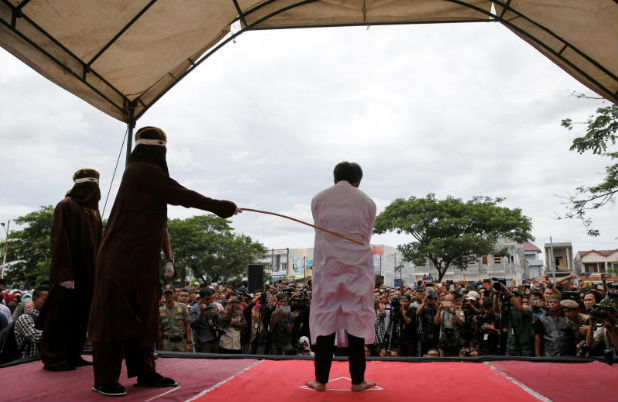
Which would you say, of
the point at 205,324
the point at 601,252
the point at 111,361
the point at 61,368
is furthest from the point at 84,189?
the point at 601,252

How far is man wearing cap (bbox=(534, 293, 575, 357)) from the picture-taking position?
601 centimetres

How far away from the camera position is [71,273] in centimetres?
363

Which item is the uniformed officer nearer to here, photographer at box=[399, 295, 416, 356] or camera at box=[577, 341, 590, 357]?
photographer at box=[399, 295, 416, 356]

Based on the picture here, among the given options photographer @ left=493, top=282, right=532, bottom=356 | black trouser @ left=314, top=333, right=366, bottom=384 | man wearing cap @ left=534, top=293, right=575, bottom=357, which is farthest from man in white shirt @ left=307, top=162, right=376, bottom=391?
man wearing cap @ left=534, top=293, right=575, bottom=357

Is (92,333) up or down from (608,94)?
down

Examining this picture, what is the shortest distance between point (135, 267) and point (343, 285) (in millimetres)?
1458

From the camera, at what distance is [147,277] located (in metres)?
3.04

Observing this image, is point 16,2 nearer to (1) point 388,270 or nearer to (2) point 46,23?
(2) point 46,23

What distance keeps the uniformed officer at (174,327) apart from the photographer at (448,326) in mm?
4270

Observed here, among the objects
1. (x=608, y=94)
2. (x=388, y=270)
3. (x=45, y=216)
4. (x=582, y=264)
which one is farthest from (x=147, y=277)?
(x=582, y=264)

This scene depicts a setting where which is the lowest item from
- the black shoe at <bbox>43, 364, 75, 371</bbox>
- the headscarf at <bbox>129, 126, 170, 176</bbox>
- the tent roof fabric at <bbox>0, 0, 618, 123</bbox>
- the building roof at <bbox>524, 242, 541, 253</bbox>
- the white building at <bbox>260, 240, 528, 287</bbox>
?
the black shoe at <bbox>43, 364, 75, 371</bbox>

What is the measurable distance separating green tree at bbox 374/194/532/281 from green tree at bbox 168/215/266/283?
15139 millimetres

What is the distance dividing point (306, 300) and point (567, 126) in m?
9.30

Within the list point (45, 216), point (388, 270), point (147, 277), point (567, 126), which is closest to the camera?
point (147, 277)
